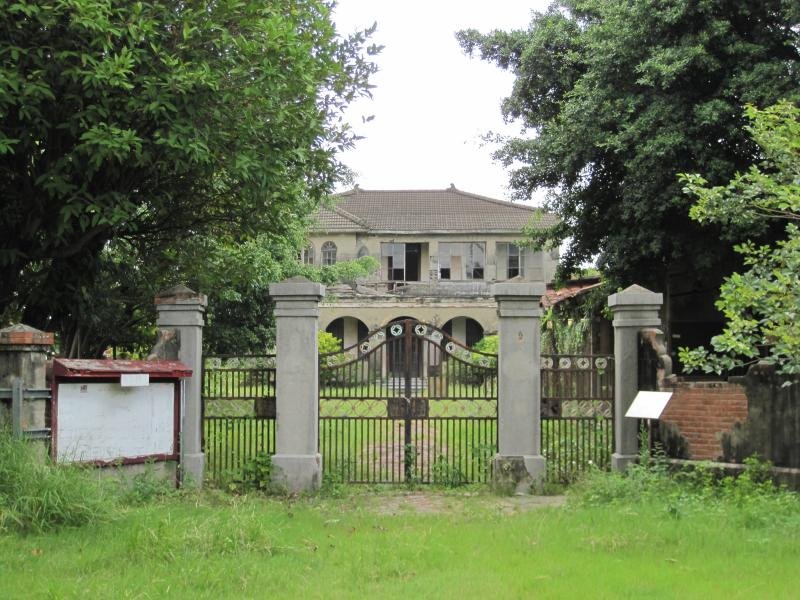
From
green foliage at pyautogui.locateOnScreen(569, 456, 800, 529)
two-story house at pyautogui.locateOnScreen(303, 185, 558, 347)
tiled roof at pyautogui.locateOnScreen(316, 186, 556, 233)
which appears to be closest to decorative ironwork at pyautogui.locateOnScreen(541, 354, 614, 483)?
green foliage at pyautogui.locateOnScreen(569, 456, 800, 529)

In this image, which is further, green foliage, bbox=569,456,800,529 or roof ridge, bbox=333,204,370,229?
roof ridge, bbox=333,204,370,229

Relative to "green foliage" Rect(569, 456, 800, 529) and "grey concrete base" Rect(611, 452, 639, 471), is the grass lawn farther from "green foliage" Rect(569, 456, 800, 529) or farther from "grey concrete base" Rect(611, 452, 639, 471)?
"grey concrete base" Rect(611, 452, 639, 471)

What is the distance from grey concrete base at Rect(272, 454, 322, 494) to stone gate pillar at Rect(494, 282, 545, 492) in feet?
7.08

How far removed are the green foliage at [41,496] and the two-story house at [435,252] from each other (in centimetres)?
2631

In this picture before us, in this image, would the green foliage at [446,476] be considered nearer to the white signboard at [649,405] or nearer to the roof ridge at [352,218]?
the white signboard at [649,405]

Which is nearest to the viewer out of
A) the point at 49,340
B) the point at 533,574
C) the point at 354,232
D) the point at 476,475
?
the point at 533,574

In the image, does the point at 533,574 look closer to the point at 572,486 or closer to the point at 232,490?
the point at 572,486

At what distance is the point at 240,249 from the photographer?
1408 centimetres

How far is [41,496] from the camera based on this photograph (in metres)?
7.09

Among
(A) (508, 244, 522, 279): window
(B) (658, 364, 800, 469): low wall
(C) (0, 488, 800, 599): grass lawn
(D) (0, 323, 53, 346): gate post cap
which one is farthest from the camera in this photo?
(A) (508, 244, 522, 279): window

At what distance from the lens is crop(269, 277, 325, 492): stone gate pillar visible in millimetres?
10148

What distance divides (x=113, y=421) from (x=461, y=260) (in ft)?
95.6

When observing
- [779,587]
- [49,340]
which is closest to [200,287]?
[49,340]

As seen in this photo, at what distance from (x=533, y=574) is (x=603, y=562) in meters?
0.62
